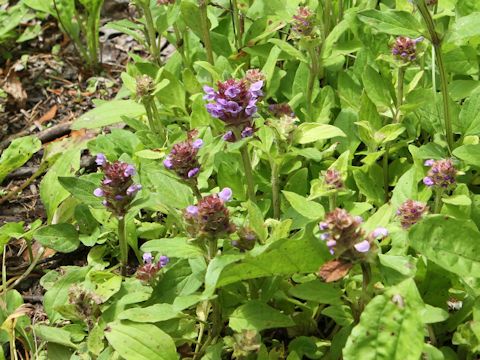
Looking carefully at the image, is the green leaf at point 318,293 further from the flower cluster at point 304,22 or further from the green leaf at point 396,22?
the flower cluster at point 304,22

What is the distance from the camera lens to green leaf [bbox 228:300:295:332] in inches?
91.6

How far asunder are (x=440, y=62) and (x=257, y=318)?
1.24m

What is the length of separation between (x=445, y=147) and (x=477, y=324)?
0.94 m

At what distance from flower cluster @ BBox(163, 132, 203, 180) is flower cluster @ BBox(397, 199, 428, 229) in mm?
739

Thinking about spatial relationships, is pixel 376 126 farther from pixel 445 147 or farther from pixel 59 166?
pixel 59 166

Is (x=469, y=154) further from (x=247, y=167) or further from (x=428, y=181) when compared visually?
(x=247, y=167)

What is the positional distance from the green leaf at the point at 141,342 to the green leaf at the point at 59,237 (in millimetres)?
728

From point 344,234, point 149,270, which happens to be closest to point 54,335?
point 149,270

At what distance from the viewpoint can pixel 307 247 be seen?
223cm

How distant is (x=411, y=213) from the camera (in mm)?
2334

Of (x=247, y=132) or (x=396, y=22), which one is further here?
(x=396, y=22)

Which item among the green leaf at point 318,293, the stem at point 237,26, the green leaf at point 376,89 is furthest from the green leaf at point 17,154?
the green leaf at point 318,293

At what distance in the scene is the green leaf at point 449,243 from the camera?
85.6 inches

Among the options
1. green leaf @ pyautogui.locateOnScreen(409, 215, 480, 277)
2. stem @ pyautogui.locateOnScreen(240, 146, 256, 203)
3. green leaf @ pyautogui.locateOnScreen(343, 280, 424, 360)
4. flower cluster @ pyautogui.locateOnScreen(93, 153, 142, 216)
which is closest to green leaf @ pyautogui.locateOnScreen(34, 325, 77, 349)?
flower cluster @ pyautogui.locateOnScreen(93, 153, 142, 216)
